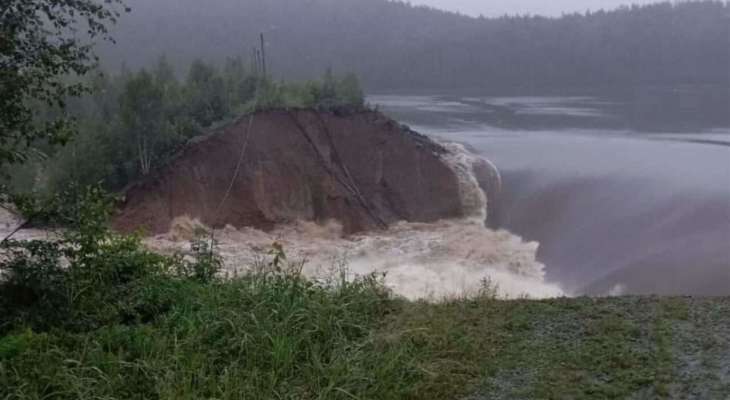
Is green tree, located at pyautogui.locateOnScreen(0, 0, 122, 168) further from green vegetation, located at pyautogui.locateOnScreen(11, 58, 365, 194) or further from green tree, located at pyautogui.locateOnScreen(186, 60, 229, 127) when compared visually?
green tree, located at pyautogui.locateOnScreen(186, 60, 229, 127)

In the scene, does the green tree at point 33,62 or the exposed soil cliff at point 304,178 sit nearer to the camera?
the green tree at point 33,62

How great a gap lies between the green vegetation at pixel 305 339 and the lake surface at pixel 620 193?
6280 millimetres

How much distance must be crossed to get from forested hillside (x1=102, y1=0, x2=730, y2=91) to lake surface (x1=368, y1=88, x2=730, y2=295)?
986 cm

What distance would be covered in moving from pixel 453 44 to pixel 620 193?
34.4m

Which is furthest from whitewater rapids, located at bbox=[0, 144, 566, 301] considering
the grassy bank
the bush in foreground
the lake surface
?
the grassy bank

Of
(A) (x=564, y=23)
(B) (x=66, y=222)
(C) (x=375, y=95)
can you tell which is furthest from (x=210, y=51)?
(B) (x=66, y=222)

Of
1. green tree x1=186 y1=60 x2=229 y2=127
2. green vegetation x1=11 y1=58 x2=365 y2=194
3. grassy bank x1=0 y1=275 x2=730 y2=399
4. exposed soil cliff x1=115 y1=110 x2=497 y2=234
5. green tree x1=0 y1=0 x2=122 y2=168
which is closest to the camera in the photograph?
grassy bank x1=0 y1=275 x2=730 y2=399

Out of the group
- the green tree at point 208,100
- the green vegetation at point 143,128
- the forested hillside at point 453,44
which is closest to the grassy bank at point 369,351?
the green vegetation at point 143,128

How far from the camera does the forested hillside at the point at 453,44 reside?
40.8 meters

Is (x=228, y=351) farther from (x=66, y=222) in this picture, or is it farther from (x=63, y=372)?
(x=66, y=222)

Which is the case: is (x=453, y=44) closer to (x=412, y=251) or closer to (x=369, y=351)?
(x=412, y=251)

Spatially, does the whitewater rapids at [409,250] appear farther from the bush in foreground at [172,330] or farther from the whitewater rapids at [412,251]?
the bush in foreground at [172,330]

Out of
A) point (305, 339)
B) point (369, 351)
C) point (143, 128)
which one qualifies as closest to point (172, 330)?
point (305, 339)

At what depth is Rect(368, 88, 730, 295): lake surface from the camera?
13.4 m
